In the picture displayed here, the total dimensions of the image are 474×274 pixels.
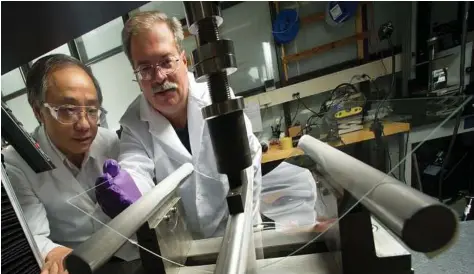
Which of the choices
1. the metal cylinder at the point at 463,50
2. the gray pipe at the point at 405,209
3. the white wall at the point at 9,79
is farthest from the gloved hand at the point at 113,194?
the metal cylinder at the point at 463,50

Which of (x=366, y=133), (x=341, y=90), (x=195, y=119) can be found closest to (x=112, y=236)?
(x=366, y=133)

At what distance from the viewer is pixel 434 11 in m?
0.32

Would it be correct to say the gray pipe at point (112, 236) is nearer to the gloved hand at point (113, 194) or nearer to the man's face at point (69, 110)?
the gloved hand at point (113, 194)

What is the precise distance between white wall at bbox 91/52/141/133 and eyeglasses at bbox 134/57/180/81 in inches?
10.0

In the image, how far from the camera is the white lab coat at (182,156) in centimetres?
74

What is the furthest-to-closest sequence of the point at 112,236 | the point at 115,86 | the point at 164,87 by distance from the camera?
the point at 115,86, the point at 164,87, the point at 112,236

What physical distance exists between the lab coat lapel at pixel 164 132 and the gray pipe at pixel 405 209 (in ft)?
2.09

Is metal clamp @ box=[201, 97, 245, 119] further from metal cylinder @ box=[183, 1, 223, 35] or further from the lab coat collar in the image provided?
the lab coat collar

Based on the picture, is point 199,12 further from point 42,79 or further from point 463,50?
point 42,79

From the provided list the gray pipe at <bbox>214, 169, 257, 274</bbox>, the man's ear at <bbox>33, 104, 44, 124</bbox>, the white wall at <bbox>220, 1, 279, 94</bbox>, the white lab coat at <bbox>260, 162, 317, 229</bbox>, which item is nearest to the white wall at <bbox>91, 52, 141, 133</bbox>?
the man's ear at <bbox>33, 104, 44, 124</bbox>

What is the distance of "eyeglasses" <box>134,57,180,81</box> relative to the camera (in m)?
0.79

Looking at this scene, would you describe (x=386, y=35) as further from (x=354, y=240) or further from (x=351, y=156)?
(x=354, y=240)

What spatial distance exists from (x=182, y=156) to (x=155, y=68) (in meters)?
0.30

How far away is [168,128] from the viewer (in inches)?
36.0
